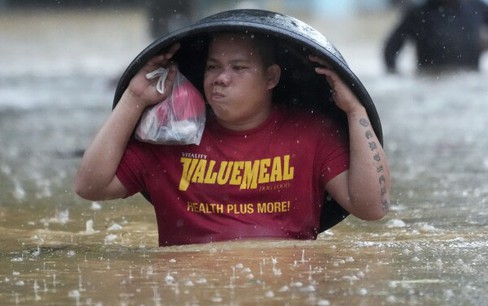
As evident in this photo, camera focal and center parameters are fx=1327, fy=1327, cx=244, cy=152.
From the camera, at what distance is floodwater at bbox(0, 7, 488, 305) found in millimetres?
4469

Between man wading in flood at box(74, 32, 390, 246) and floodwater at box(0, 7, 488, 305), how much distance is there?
16cm

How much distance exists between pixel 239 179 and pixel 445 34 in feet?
31.9

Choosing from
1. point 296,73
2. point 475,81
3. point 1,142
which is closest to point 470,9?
point 475,81

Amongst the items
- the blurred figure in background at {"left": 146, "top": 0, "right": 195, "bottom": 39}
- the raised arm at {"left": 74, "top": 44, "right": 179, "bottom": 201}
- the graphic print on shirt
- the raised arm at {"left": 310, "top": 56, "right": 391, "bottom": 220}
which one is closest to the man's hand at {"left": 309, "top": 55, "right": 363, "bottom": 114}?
the raised arm at {"left": 310, "top": 56, "right": 391, "bottom": 220}

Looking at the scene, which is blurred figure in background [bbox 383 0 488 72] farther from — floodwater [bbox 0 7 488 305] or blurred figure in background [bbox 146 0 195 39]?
blurred figure in background [bbox 146 0 195 39]

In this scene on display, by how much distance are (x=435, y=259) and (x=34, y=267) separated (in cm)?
154

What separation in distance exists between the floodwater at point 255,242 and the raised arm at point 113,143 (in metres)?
0.28

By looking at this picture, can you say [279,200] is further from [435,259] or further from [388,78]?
[388,78]

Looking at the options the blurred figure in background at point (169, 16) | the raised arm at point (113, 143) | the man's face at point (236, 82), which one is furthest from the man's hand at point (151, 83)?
the blurred figure in background at point (169, 16)

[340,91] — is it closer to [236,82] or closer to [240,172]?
[236,82]

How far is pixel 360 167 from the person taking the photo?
538cm

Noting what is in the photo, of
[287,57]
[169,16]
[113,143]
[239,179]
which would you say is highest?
[169,16]

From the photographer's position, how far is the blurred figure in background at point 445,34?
48.0 ft

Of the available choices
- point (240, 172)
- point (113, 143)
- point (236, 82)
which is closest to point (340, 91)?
point (236, 82)
